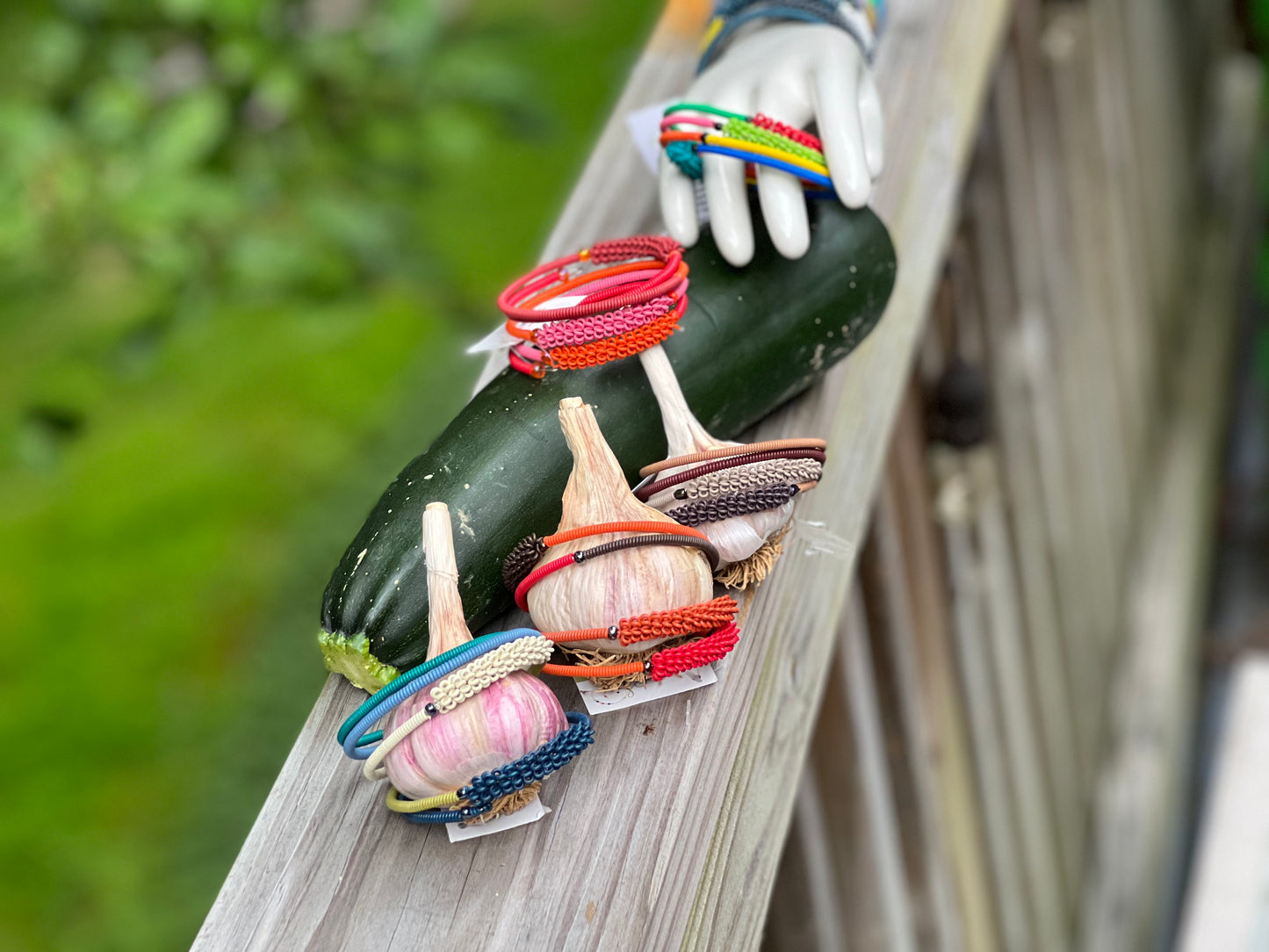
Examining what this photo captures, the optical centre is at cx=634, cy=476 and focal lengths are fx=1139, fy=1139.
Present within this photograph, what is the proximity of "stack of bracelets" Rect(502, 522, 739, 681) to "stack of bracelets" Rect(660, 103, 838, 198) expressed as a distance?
0.96 ft

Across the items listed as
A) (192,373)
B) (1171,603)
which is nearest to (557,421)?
(192,373)

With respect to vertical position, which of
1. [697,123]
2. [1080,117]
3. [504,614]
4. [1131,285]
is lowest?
[1131,285]

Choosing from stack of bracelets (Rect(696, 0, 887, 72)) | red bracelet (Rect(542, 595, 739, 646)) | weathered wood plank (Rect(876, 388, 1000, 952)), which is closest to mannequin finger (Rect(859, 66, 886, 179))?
stack of bracelets (Rect(696, 0, 887, 72))

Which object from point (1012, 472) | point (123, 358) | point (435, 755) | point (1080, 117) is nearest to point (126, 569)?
point (123, 358)

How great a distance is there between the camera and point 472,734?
556 millimetres

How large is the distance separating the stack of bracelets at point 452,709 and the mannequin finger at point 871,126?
1.40ft

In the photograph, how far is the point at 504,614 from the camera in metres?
0.70

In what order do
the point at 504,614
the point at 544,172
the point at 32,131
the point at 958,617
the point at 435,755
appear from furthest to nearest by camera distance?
the point at 544,172
the point at 32,131
the point at 958,617
the point at 504,614
the point at 435,755

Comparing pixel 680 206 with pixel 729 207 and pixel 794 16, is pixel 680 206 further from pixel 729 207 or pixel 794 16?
pixel 794 16

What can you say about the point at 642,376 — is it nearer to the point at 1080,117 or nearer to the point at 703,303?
the point at 703,303

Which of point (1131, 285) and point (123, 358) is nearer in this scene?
A: point (123, 358)

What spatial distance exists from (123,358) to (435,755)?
6.13 ft

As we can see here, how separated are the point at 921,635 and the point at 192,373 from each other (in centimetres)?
161

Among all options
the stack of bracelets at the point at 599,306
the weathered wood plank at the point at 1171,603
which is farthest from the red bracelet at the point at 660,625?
the weathered wood plank at the point at 1171,603
